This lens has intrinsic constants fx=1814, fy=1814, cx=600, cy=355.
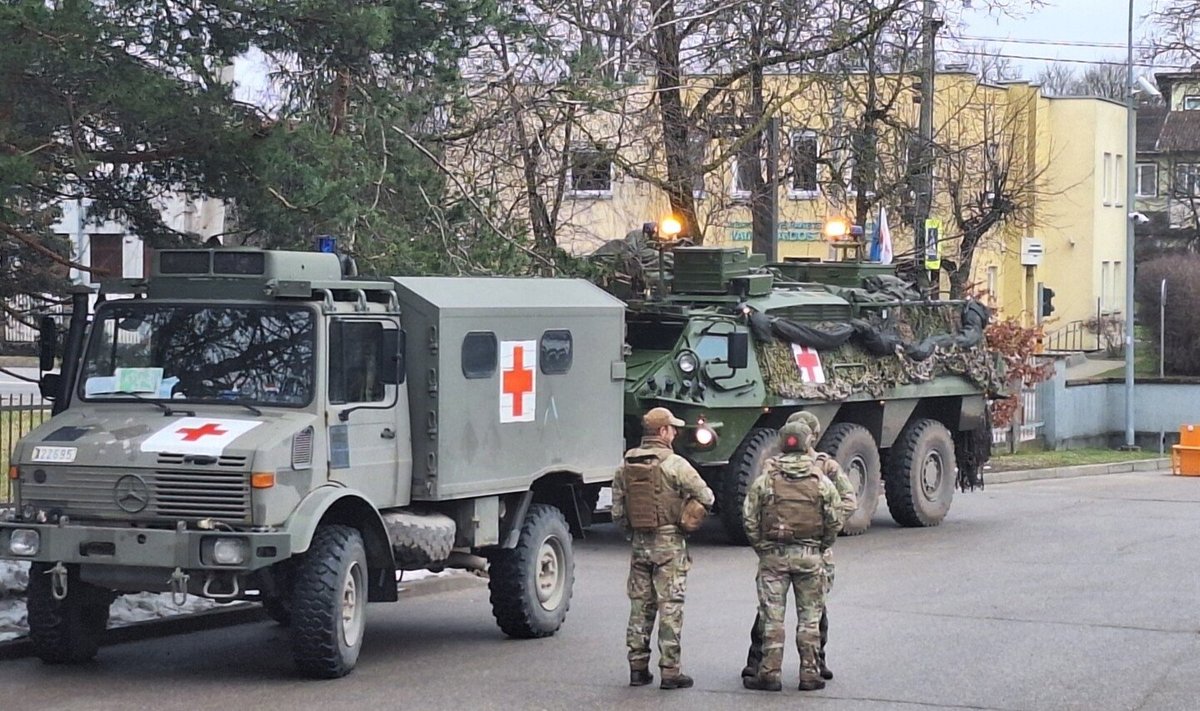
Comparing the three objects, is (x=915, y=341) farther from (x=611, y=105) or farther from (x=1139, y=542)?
(x=611, y=105)

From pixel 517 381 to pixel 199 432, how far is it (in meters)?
2.56

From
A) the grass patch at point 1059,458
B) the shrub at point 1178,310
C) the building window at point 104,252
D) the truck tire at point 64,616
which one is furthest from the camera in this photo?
the shrub at point 1178,310

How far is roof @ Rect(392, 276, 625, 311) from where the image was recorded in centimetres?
1169

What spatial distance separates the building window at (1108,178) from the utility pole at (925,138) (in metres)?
25.3

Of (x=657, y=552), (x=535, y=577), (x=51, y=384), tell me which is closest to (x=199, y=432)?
(x=51, y=384)

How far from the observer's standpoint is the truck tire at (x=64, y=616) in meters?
10.7

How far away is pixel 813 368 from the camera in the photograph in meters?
18.7

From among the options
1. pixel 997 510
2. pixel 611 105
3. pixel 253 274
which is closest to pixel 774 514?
pixel 253 274

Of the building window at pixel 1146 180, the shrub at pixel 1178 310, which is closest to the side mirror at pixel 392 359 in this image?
the shrub at pixel 1178 310

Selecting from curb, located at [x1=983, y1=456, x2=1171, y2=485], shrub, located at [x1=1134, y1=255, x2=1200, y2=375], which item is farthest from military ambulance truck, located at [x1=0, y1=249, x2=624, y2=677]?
shrub, located at [x1=1134, y1=255, x2=1200, y2=375]

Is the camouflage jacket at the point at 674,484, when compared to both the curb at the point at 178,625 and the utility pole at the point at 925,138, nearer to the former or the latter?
the curb at the point at 178,625

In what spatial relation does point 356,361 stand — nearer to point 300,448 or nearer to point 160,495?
point 300,448

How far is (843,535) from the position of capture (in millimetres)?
19156

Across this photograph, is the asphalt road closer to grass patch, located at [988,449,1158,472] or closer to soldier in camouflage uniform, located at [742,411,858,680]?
soldier in camouflage uniform, located at [742,411,858,680]
